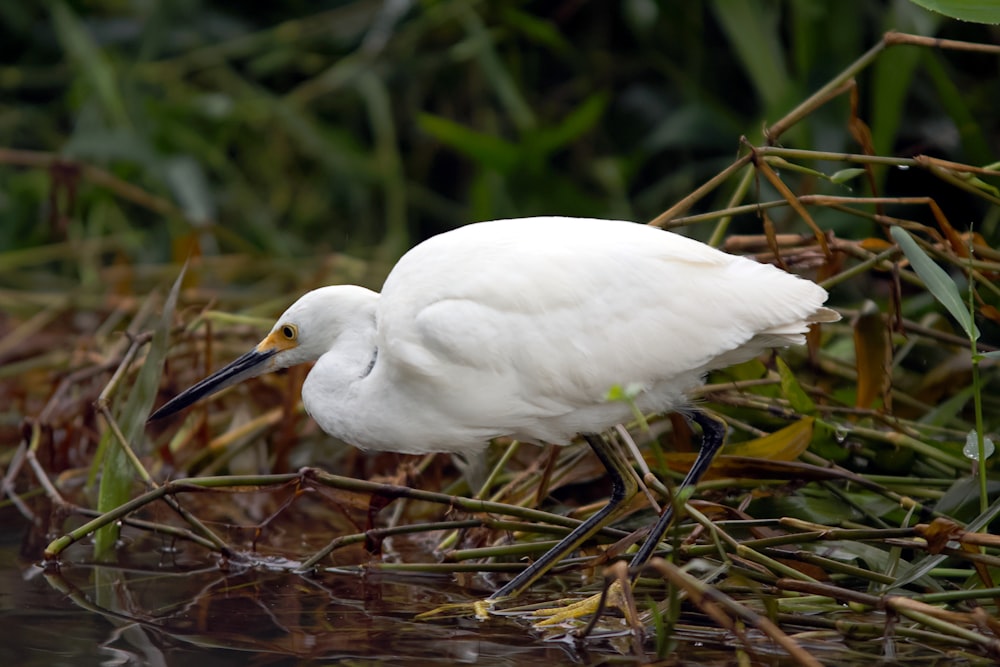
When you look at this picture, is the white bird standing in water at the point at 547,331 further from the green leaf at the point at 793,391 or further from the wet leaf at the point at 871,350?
the wet leaf at the point at 871,350

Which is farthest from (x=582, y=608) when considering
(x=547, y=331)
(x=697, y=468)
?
(x=547, y=331)

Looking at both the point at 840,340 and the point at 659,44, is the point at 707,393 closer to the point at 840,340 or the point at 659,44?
the point at 840,340

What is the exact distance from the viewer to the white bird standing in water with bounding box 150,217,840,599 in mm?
2311

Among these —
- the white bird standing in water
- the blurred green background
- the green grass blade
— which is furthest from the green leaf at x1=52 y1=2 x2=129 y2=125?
the white bird standing in water

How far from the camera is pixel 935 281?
221 cm

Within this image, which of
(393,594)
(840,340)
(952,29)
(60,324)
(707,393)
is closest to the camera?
(393,594)

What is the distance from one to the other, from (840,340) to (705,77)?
2271 mm

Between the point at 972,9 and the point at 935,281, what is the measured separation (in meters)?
0.63

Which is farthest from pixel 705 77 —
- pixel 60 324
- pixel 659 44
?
pixel 60 324

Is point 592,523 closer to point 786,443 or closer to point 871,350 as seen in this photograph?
point 786,443

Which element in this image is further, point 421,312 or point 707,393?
point 707,393

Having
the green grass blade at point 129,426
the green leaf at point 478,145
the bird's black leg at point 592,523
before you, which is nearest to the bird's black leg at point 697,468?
the bird's black leg at point 592,523

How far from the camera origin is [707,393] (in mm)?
2826

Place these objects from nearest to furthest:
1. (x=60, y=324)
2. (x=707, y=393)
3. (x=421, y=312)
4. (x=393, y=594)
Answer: (x=421, y=312), (x=393, y=594), (x=707, y=393), (x=60, y=324)
